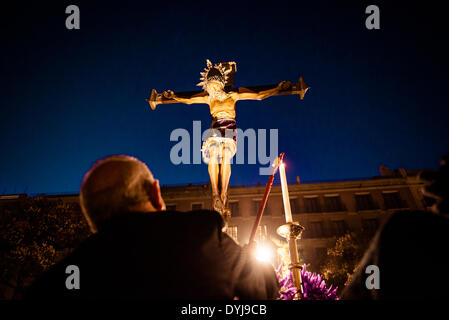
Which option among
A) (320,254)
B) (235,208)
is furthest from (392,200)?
(235,208)

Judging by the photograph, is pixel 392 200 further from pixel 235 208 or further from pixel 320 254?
pixel 235 208

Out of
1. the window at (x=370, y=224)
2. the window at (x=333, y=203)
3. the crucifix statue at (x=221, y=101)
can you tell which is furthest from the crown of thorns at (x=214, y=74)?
the window at (x=370, y=224)

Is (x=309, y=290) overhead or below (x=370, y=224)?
below

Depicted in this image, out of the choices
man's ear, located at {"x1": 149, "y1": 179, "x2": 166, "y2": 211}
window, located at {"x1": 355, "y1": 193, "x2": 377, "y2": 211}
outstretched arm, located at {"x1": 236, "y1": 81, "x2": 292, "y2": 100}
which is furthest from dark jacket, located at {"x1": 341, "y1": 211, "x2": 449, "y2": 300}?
window, located at {"x1": 355, "y1": 193, "x2": 377, "y2": 211}

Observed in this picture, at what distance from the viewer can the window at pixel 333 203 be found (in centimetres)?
2645

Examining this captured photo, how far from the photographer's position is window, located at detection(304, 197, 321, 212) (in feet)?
87.3

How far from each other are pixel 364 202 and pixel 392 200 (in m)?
3.09

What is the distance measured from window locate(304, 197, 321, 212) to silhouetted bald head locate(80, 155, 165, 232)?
2731 centimetres

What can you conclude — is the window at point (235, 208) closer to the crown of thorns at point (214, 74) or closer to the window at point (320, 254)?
the window at point (320, 254)

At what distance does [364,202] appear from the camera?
26.9 meters

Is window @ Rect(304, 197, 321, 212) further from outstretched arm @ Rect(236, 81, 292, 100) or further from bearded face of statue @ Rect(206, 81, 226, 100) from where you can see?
bearded face of statue @ Rect(206, 81, 226, 100)

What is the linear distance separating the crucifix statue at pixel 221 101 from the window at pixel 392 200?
2795 centimetres
